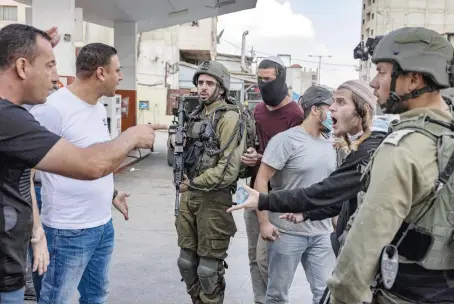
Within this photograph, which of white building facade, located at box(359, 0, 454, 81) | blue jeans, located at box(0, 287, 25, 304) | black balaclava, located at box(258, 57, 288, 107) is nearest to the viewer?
blue jeans, located at box(0, 287, 25, 304)

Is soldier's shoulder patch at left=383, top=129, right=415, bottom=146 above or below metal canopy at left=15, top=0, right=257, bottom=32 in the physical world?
below

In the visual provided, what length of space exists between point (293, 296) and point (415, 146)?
3.15m

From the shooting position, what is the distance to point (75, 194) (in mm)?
2721

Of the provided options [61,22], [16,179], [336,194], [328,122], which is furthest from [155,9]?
[16,179]

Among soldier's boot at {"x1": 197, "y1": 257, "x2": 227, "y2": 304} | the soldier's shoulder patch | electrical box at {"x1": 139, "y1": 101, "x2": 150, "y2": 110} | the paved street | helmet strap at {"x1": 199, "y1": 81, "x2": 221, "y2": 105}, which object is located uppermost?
helmet strap at {"x1": 199, "y1": 81, "x2": 221, "y2": 105}

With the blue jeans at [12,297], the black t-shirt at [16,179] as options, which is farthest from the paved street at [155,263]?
the black t-shirt at [16,179]

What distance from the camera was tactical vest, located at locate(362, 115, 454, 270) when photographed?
1.58 meters

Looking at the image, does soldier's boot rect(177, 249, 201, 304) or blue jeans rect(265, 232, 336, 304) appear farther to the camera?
soldier's boot rect(177, 249, 201, 304)

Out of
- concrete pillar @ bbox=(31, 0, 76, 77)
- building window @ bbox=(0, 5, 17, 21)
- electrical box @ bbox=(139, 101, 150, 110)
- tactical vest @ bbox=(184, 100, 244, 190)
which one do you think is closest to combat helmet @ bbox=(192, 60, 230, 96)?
tactical vest @ bbox=(184, 100, 244, 190)

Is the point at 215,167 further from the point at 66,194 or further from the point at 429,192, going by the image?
the point at 429,192

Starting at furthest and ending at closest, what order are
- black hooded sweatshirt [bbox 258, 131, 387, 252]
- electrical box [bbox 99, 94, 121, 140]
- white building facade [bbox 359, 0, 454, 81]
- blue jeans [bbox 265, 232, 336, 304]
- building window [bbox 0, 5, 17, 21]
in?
white building facade [bbox 359, 0, 454, 81] < building window [bbox 0, 5, 17, 21] < electrical box [bbox 99, 94, 121, 140] < blue jeans [bbox 265, 232, 336, 304] < black hooded sweatshirt [bbox 258, 131, 387, 252]

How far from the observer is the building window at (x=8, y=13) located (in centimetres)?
2586

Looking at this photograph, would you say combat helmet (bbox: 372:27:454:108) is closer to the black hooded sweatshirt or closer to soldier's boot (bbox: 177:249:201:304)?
the black hooded sweatshirt

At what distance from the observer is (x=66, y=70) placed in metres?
8.67
